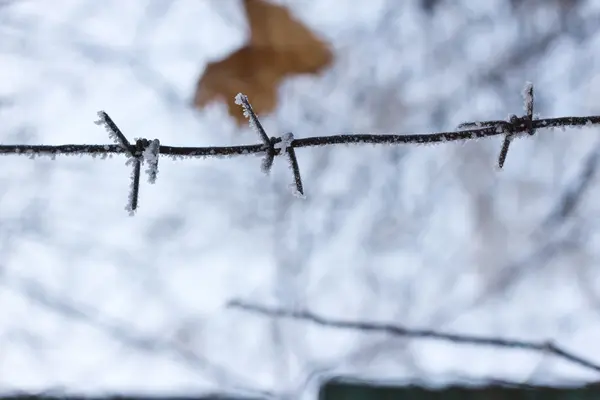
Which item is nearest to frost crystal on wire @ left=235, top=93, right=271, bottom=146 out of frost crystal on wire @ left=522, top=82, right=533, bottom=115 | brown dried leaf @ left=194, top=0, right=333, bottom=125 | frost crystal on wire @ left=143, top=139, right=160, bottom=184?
frost crystal on wire @ left=143, top=139, right=160, bottom=184

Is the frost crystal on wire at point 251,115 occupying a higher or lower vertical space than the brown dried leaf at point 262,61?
lower

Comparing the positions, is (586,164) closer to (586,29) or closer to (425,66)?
(586,29)

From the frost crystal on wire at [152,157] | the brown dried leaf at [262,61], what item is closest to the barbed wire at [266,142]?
the frost crystal on wire at [152,157]

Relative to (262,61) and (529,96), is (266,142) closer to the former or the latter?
(529,96)

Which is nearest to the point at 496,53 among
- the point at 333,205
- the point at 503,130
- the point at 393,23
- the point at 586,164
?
the point at 393,23

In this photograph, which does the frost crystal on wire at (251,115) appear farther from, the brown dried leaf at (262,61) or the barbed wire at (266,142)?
the brown dried leaf at (262,61)

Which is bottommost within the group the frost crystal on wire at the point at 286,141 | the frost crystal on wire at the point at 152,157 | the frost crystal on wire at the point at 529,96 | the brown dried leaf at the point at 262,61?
the frost crystal on wire at the point at 152,157

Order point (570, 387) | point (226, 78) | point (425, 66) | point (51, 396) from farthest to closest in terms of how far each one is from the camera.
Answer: point (425, 66), point (226, 78), point (51, 396), point (570, 387)

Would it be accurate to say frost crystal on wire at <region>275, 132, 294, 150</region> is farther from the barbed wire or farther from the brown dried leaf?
the brown dried leaf
